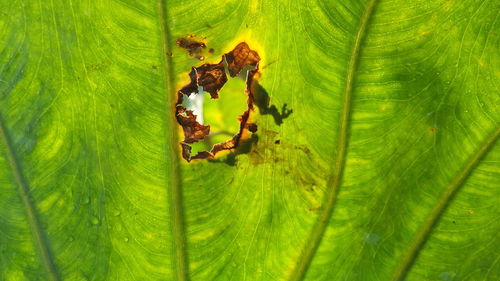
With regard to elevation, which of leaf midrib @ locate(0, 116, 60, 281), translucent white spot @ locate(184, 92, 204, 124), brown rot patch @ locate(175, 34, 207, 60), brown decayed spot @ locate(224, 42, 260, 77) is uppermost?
brown rot patch @ locate(175, 34, 207, 60)

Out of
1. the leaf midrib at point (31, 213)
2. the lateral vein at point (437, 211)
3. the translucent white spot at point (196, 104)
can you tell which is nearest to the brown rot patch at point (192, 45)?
the translucent white spot at point (196, 104)

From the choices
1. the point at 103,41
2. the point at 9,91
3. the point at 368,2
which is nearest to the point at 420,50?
the point at 368,2

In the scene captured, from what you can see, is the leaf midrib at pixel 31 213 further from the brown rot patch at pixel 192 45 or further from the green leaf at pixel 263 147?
the brown rot patch at pixel 192 45

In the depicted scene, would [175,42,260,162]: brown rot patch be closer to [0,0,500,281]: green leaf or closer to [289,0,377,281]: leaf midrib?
[0,0,500,281]: green leaf

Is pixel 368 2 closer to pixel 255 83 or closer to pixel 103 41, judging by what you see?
pixel 255 83

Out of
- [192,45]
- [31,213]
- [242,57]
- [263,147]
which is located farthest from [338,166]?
[31,213]

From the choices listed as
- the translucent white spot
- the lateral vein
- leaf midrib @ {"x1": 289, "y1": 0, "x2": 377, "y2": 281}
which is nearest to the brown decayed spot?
the translucent white spot
